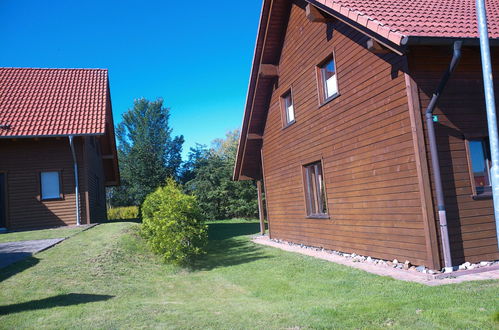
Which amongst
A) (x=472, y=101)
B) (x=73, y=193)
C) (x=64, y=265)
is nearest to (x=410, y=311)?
(x=472, y=101)

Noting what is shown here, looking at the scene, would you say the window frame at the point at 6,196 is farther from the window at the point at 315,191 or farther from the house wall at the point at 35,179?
the window at the point at 315,191

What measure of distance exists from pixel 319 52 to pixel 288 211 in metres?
5.19

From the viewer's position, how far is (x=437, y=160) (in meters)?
6.52

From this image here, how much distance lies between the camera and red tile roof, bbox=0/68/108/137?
48.2 feet

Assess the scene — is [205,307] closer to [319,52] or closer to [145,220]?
[145,220]

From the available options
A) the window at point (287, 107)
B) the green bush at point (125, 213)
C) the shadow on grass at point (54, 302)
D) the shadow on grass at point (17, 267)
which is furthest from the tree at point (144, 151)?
the shadow on grass at point (54, 302)

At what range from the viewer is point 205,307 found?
18.2 feet

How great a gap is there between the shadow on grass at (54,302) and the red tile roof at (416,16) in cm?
629

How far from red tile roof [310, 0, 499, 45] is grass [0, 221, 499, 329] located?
3877 mm

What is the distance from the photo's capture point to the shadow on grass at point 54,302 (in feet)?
18.2

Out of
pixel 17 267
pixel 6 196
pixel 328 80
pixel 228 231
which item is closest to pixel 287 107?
pixel 328 80

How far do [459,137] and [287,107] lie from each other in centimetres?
652

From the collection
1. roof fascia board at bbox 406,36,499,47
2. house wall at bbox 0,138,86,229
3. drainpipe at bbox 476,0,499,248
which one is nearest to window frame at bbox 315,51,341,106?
roof fascia board at bbox 406,36,499,47

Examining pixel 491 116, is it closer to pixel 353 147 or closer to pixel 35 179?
pixel 353 147
